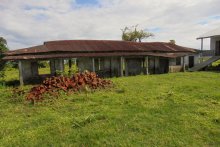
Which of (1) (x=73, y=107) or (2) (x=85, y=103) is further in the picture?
(2) (x=85, y=103)

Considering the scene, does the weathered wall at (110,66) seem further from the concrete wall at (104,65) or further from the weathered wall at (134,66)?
the weathered wall at (134,66)

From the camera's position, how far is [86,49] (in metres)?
20.3

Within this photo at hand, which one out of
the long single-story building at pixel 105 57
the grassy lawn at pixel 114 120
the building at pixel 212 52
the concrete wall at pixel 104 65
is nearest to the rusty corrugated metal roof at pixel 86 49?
the long single-story building at pixel 105 57

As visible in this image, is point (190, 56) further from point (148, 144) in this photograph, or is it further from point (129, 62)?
point (148, 144)

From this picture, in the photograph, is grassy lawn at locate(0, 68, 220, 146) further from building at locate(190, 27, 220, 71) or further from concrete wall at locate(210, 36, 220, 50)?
concrete wall at locate(210, 36, 220, 50)

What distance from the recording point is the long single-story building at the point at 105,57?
18203 mm

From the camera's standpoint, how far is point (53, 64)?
1961 centimetres

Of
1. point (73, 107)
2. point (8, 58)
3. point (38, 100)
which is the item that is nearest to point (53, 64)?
point (8, 58)

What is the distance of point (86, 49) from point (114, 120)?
1388 cm

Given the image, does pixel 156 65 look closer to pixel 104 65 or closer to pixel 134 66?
pixel 134 66

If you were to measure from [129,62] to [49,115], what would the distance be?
15.6 m

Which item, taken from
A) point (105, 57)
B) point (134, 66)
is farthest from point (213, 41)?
point (105, 57)

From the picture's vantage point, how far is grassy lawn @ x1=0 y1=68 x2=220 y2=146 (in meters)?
5.73

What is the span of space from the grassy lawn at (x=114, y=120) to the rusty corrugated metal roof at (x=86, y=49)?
7.98 m
